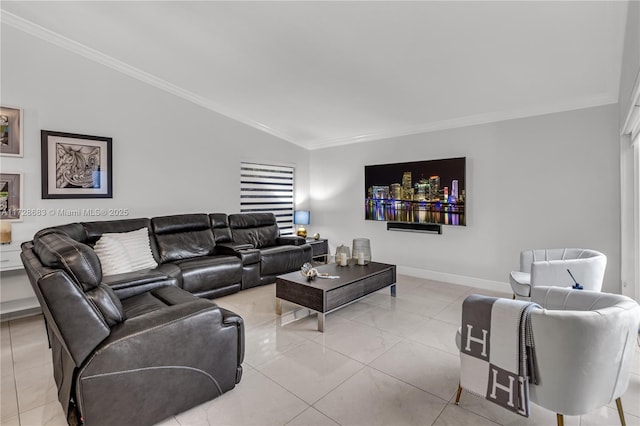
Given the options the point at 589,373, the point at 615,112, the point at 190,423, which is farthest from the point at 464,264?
the point at 190,423

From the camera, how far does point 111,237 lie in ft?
11.9

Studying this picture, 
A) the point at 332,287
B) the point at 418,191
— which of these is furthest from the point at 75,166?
the point at 418,191

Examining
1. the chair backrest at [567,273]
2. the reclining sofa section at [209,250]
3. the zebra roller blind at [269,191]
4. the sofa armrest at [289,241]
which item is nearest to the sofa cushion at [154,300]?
the reclining sofa section at [209,250]

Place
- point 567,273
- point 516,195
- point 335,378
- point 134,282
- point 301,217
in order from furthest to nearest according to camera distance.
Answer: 1. point 301,217
2. point 516,195
3. point 134,282
4. point 567,273
5. point 335,378

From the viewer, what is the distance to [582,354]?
58.6 inches

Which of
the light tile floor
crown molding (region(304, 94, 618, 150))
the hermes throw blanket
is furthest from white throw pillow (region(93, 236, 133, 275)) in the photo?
crown molding (region(304, 94, 618, 150))

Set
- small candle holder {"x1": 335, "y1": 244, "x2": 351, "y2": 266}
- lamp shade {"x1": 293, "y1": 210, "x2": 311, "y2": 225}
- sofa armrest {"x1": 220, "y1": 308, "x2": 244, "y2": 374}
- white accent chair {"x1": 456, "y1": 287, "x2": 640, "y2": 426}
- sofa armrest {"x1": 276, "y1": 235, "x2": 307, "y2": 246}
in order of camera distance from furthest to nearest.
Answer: lamp shade {"x1": 293, "y1": 210, "x2": 311, "y2": 225} < sofa armrest {"x1": 276, "y1": 235, "x2": 307, "y2": 246} < small candle holder {"x1": 335, "y1": 244, "x2": 351, "y2": 266} < sofa armrest {"x1": 220, "y1": 308, "x2": 244, "y2": 374} < white accent chair {"x1": 456, "y1": 287, "x2": 640, "y2": 426}

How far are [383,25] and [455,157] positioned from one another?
2470mm

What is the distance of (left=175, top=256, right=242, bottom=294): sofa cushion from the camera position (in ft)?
12.5

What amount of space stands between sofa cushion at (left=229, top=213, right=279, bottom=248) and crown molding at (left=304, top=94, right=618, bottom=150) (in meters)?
2.05

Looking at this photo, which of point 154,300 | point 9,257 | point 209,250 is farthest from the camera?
point 209,250

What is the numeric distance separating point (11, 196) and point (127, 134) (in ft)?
4.71

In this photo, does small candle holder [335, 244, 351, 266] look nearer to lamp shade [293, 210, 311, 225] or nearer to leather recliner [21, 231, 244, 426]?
leather recliner [21, 231, 244, 426]

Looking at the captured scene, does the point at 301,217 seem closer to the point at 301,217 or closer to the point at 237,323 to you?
the point at 301,217
